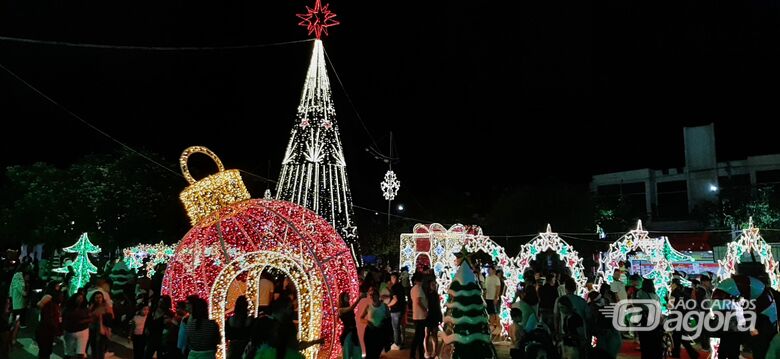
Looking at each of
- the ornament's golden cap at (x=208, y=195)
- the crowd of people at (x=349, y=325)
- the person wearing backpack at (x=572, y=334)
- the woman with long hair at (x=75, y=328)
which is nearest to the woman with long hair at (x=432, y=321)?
the crowd of people at (x=349, y=325)

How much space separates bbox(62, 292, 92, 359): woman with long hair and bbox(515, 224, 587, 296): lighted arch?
9156 mm

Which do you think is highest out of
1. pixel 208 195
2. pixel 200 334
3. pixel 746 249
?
pixel 208 195

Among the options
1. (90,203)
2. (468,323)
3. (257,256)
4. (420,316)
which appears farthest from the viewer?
(90,203)

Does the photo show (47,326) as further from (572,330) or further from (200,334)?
(572,330)

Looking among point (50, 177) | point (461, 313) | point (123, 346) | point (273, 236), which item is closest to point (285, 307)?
point (461, 313)

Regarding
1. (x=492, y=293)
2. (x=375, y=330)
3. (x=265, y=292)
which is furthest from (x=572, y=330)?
(x=492, y=293)

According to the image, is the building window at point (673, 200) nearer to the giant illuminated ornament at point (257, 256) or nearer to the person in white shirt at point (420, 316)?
the person in white shirt at point (420, 316)

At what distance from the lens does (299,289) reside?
8.16 m

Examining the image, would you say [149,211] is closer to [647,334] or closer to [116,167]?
[116,167]

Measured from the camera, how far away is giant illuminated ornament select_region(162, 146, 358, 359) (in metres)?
8.09

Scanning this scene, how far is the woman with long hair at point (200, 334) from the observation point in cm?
577

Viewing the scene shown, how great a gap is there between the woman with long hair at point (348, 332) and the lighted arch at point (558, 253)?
635 centimetres

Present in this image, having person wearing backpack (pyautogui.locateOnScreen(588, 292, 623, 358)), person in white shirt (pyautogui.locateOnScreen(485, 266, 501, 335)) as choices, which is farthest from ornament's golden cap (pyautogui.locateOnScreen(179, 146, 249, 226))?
person in white shirt (pyautogui.locateOnScreen(485, 266, 501, 335))

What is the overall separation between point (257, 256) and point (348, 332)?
179 cm
